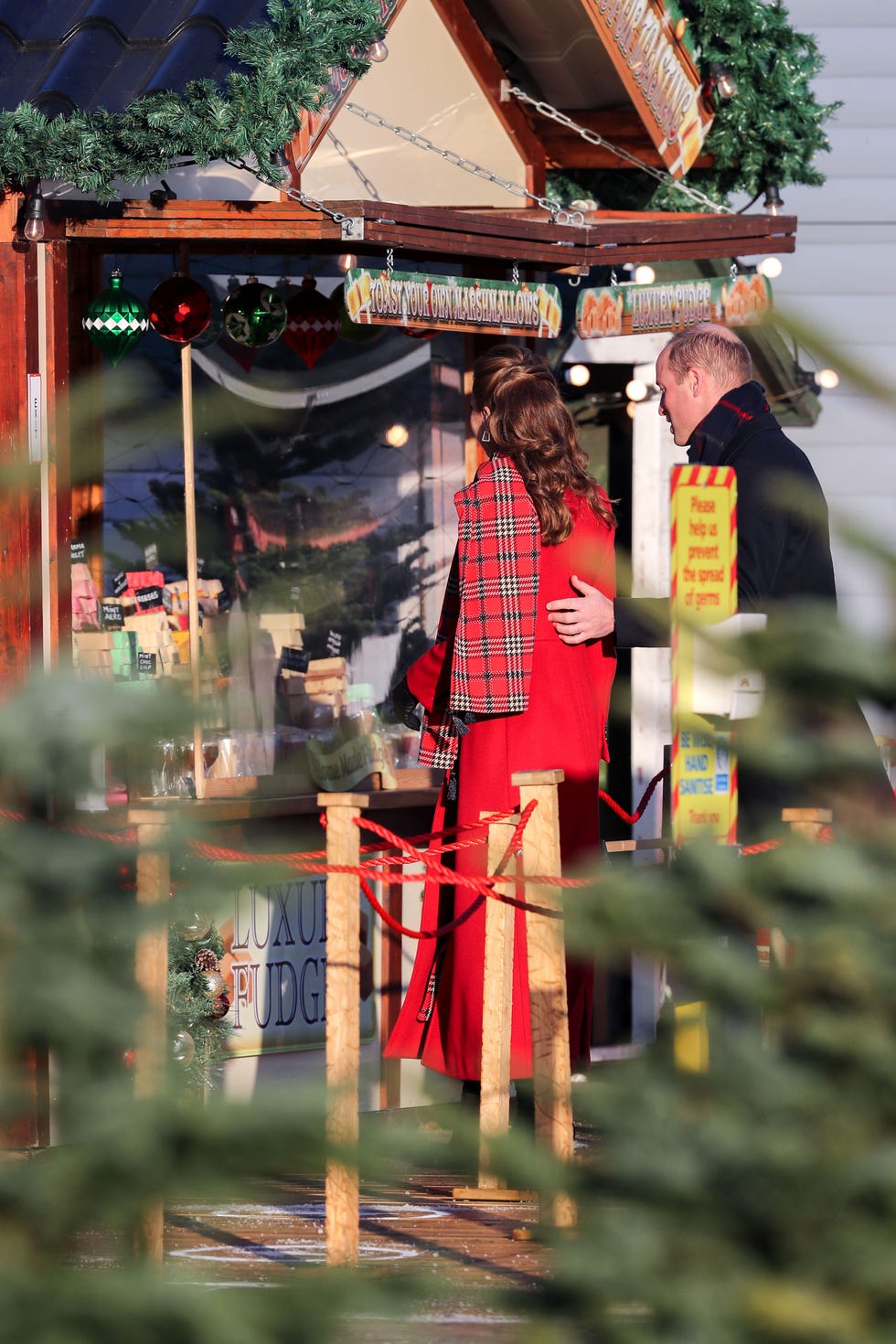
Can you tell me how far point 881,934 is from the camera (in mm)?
943

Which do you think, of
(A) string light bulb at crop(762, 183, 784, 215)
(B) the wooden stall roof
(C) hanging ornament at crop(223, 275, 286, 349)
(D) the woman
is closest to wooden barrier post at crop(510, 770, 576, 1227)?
(D) the woman

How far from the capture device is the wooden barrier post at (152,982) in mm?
851

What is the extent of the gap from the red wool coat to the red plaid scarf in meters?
0.05

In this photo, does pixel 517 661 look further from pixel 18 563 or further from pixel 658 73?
pixel 18 563

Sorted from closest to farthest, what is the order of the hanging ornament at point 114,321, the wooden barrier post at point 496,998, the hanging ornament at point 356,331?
the wooden barrier post at point 496,998 → the hanging ornament at point 114,321 → the hanging ornament at point 356,331

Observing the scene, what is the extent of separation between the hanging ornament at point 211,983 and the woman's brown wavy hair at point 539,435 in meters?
1.59

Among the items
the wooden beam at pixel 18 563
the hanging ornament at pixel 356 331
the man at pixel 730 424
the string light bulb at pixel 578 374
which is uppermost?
the hanging ornament at pixel 356 331

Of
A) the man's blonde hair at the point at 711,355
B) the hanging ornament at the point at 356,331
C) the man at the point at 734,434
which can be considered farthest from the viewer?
the hanging ornament at the point at 356,331

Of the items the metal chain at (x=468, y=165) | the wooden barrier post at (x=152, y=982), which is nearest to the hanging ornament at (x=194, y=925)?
the wooden barrier post at (x=152, y=982)

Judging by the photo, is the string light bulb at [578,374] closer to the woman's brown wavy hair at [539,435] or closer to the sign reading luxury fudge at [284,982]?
the woman's brown wavy hair at [539,435]

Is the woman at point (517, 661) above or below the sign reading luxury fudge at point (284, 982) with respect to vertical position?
above

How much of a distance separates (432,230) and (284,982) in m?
2.20

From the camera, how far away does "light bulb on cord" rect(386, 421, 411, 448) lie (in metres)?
6.00

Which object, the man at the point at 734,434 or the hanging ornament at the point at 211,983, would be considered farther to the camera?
the hanging ornament at the point at 211,983
